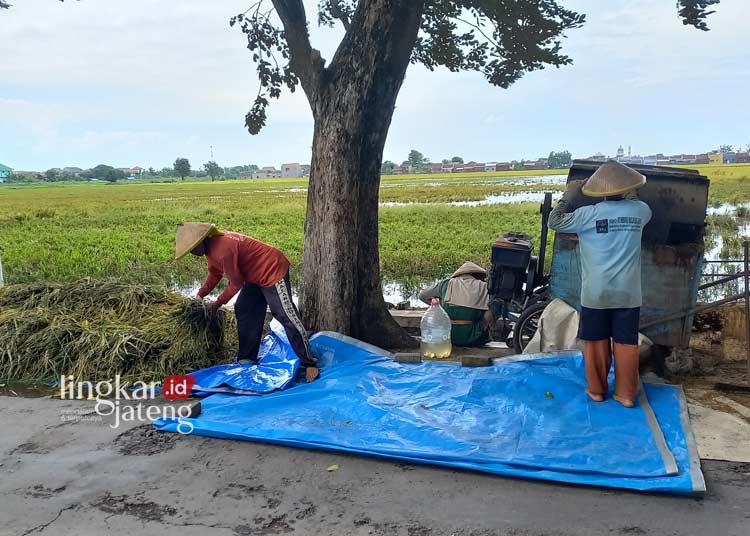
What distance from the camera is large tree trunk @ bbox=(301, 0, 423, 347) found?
232 inches

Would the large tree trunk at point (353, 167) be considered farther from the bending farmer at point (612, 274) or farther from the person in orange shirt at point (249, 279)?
the bending farmer at point (612, 274)

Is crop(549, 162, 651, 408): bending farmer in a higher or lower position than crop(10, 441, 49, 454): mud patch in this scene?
higher

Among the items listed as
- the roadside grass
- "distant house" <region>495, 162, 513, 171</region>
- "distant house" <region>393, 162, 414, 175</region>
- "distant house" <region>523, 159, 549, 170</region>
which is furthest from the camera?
"distant house" <region>495, 162, 513, 171</region>

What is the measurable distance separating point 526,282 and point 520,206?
20790 mm

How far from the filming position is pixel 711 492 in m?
3.30

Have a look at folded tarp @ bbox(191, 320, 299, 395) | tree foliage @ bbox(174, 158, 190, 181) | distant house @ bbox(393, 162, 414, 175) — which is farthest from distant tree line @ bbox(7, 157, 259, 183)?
folded tarp @ bbox(191, 320, 299, 395)

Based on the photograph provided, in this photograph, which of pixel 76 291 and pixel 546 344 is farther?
pixel 76 291

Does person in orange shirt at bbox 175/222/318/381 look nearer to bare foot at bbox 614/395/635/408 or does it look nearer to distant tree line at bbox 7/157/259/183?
bare foot at bbox 614/395/635/408

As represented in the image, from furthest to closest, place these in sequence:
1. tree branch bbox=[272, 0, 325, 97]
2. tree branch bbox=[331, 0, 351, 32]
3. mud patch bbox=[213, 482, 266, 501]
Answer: tree branch bbox=[331, 0, 351, 32], tree branch bbox=[272, 0, 325, 97], mud patch bbox=[213, 482, 266, 501]

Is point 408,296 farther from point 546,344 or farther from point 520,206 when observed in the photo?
point 520,206

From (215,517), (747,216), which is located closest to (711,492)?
(215,517)

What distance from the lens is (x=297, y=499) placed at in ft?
11.1

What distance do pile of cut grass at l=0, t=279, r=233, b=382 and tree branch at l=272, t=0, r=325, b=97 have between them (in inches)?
96.5

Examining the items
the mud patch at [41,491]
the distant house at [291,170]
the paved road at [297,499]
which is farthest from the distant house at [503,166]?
the mud patch at [41,491]
